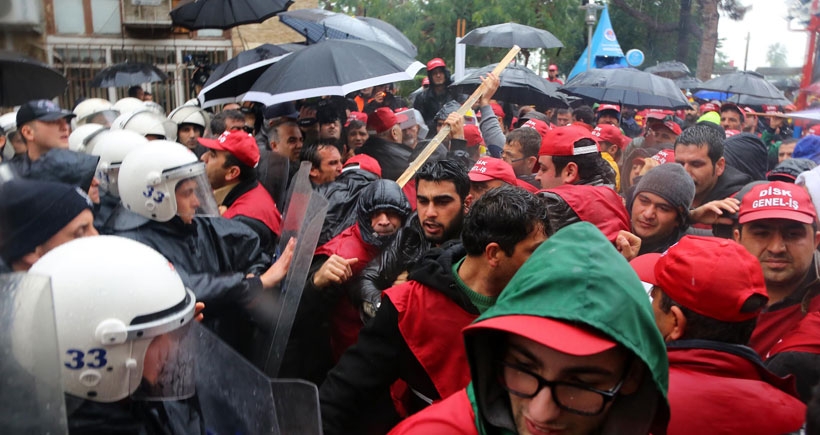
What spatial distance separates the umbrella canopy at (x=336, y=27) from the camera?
282 inches

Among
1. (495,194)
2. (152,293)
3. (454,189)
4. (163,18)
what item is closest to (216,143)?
(454,189)

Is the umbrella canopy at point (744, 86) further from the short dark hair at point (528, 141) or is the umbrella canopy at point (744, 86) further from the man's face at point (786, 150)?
the short dark hair at point (528, 141)

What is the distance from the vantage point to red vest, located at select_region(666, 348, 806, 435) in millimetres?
1873

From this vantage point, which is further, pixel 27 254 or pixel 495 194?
pixel 495 194

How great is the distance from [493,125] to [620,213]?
120 inches

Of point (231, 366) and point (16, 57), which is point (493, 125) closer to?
point (16, 57)

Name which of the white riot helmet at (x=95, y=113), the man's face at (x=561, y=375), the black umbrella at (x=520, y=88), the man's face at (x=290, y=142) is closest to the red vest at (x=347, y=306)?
the man's face at (x=561, y=375)

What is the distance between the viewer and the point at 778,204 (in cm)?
298

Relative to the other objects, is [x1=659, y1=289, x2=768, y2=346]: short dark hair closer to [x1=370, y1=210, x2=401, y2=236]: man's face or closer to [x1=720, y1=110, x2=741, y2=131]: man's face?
[x1=370, y1=210, x2=401, y2=236]: man's face

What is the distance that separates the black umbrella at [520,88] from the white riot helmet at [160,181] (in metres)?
5.59

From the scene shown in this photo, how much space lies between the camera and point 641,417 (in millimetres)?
1561

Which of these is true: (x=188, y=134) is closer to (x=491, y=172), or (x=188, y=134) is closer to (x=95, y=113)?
(x=95, y=113)

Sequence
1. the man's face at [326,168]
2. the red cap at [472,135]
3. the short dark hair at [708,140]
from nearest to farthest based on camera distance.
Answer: the short dark hair at [708,140] → the man's face at [326,168] → the red cap at [472,135]

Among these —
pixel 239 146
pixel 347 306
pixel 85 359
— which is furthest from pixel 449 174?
pixel 85 359
